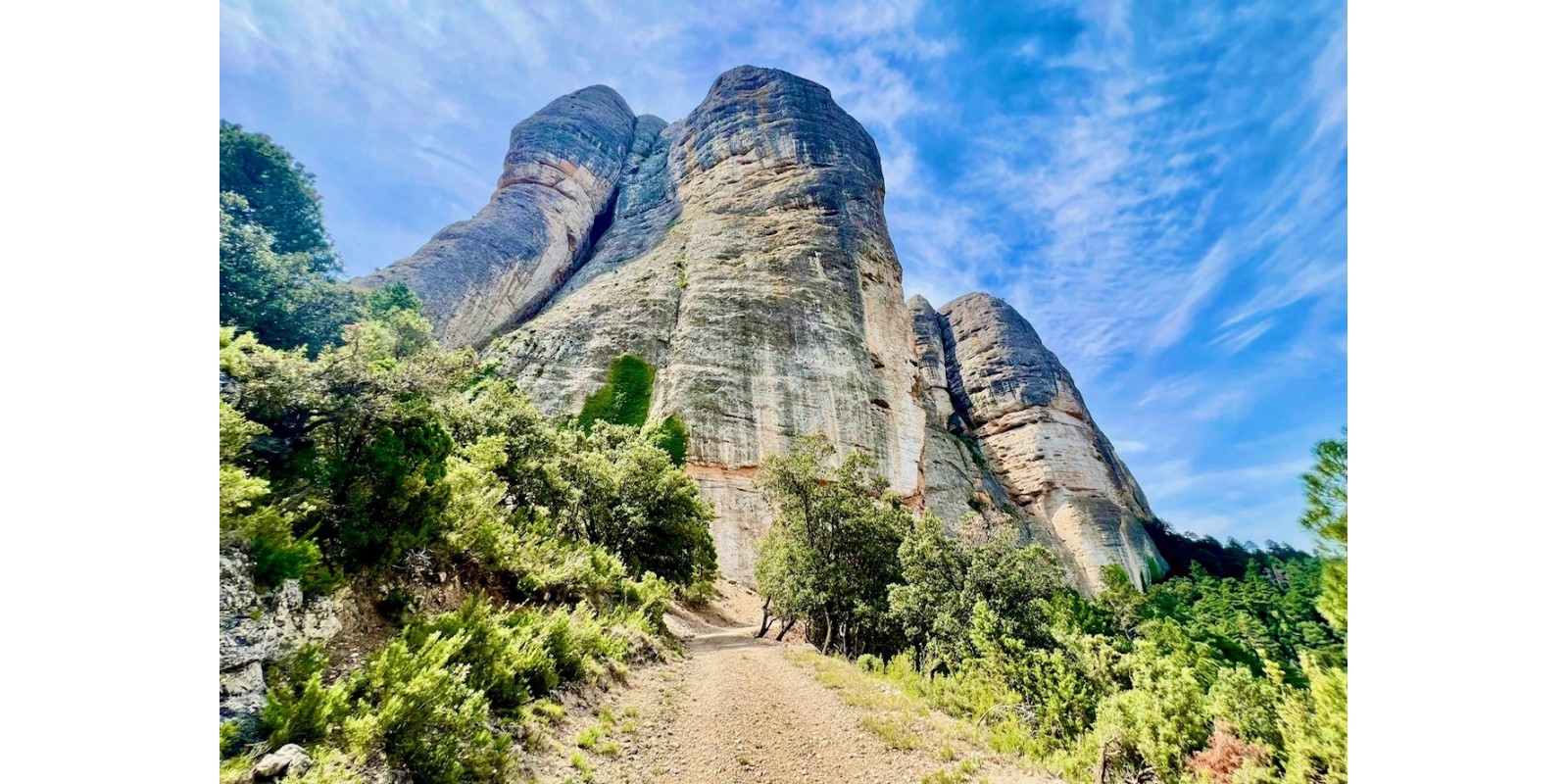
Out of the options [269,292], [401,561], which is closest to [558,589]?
[401,561]

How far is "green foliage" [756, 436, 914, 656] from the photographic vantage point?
663 inches

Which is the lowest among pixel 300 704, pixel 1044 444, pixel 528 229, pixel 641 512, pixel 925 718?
pixel 925 718

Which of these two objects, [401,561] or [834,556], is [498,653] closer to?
[401,561]

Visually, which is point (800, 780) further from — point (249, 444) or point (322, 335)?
point (322, 335)

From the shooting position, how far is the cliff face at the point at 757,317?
3322 cm

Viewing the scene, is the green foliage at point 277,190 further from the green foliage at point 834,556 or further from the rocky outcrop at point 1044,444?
the rocky outcrop at point 1044,444

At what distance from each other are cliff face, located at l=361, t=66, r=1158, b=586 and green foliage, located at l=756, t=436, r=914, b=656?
32.9 feet

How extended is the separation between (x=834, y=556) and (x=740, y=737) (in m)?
10.8

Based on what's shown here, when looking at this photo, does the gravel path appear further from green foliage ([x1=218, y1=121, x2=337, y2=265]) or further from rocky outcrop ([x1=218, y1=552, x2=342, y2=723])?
green foliage ([x1=218, y1=121, x2=337, y2=265])

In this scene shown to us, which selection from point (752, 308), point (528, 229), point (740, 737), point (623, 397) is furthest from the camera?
point (528, 229)

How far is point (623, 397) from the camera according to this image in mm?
32688

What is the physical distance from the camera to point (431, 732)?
4.86m

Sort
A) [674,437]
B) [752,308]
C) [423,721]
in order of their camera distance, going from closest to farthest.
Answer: [423,721] < [674,437] < [752,308]

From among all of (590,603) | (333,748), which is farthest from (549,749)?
(590,603)
